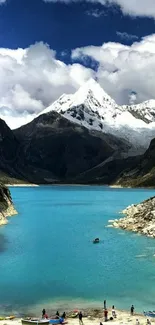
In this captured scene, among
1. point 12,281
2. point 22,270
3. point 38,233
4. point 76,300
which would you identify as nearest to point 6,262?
point 22,270

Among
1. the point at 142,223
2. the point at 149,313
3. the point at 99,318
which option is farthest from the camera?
the point at 142,223

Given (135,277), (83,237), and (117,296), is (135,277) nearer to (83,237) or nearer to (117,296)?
(117,296)

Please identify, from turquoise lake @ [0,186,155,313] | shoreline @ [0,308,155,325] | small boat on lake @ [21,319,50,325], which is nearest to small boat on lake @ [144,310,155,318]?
shoreline @ [0,308,155,325]

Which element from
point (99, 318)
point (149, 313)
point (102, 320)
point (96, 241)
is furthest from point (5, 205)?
point (149, 313)

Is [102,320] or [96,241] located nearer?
[102,320]

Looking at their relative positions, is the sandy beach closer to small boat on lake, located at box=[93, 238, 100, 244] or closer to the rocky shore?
small boat on lake, located at box=[93, 238, 100, 244]

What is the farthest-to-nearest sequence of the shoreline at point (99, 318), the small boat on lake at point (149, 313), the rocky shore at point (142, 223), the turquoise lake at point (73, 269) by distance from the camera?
the rocky shore at point (142, 223) < the turquoise lake at point (73, 269) < the small boat on lake at point (149, 313) < the shoreline at point (99, 318)

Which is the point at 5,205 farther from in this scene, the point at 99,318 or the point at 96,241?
the point at 99,318

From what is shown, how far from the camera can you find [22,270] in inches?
2638

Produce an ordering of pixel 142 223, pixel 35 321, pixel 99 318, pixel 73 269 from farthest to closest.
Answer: pixel 142 223 < pixel 73 269 < pixel 99 318 < pixel 35 321

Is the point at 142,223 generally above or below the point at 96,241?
above

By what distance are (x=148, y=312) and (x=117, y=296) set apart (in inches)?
326

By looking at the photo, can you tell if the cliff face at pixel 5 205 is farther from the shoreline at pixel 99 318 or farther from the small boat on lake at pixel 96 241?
the shoreline at pixel 99 318

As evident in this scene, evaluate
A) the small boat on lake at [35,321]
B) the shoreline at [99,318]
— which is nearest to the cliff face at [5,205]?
the shoreline at [99,318]
